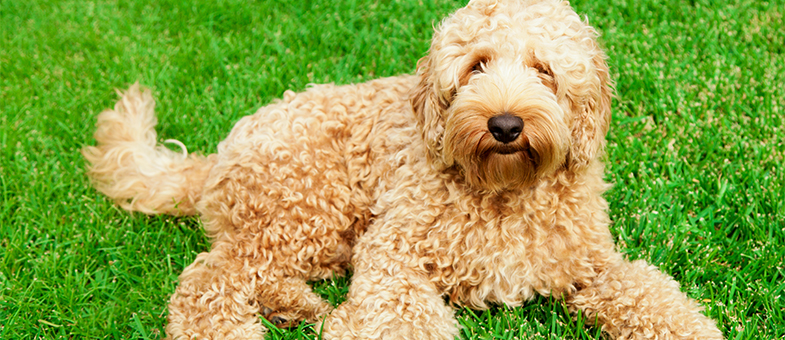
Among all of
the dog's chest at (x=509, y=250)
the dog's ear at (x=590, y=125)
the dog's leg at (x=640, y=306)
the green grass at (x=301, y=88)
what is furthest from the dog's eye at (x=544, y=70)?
the green grass at (x=301, y=88)

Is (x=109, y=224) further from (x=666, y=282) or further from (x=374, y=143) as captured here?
(x=666, y=282)

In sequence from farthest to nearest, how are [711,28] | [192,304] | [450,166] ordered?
[711,28]
[192,304]
[450,166]

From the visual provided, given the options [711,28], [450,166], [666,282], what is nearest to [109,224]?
[450,166]

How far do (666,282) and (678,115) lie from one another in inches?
67.7

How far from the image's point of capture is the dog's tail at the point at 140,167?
3990 mm

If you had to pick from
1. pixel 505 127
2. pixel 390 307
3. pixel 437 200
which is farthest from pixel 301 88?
pixel 505 127

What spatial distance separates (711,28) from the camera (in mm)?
5078

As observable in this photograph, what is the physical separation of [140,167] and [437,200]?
190 centimetres

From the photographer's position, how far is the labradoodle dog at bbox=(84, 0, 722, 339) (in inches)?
112

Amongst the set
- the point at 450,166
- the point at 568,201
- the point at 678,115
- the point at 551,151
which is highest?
the point at 551,151

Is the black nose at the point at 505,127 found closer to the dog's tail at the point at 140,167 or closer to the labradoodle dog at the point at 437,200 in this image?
the labradoodle dog at the point at 437,200

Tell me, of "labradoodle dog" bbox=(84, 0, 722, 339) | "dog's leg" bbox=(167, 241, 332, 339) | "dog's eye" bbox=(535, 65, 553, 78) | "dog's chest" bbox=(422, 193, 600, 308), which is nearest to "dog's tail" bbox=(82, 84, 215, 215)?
"labradoodle dog" bbox=(84, 0, 722, 339)

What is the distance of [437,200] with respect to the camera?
125 inches

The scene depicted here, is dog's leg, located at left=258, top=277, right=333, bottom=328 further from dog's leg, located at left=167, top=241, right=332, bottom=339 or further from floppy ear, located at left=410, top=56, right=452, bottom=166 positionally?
floppy ear, located at left=410, top=56, right=452, bottom=166
